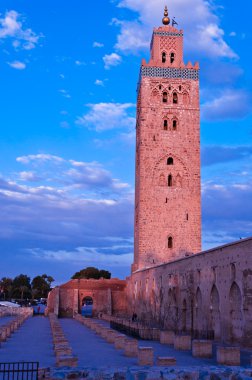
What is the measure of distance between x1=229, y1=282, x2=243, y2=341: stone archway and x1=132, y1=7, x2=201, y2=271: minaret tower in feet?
44.4

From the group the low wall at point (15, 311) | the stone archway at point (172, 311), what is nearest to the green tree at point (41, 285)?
the low wall at point (15, 311)

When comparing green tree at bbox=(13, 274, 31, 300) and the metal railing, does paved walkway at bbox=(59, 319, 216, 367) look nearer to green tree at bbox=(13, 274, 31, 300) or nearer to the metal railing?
the metal railing

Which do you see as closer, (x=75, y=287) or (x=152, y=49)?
(x=152, y=49)

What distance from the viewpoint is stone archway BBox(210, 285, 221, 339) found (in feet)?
49.5

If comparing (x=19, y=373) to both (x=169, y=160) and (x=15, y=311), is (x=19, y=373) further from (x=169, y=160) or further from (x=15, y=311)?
(x=15, y=311)

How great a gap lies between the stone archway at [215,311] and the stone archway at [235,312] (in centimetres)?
128

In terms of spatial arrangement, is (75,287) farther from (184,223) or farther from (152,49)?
(152,49)

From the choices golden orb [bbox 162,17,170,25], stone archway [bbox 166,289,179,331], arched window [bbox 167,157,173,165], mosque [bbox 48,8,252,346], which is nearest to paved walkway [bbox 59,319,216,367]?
stone archway [bbox 166,289,179,331]

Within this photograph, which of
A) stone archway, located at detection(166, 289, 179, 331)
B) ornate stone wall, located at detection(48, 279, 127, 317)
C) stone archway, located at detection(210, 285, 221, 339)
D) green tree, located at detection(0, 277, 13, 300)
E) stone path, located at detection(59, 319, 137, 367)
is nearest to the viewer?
stone path, located at detection(59, 319, 137, 367)

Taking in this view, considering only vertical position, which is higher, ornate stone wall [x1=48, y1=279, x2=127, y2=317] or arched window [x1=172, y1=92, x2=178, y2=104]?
arched window [x1=172, y1=92, x2=178, y2=104]

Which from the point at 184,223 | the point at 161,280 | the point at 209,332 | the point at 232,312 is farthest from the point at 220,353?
the point at 184,223

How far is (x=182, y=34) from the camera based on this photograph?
103 feet

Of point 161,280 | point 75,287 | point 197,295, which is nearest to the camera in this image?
point 197,295

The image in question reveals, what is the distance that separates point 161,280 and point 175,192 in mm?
7680
